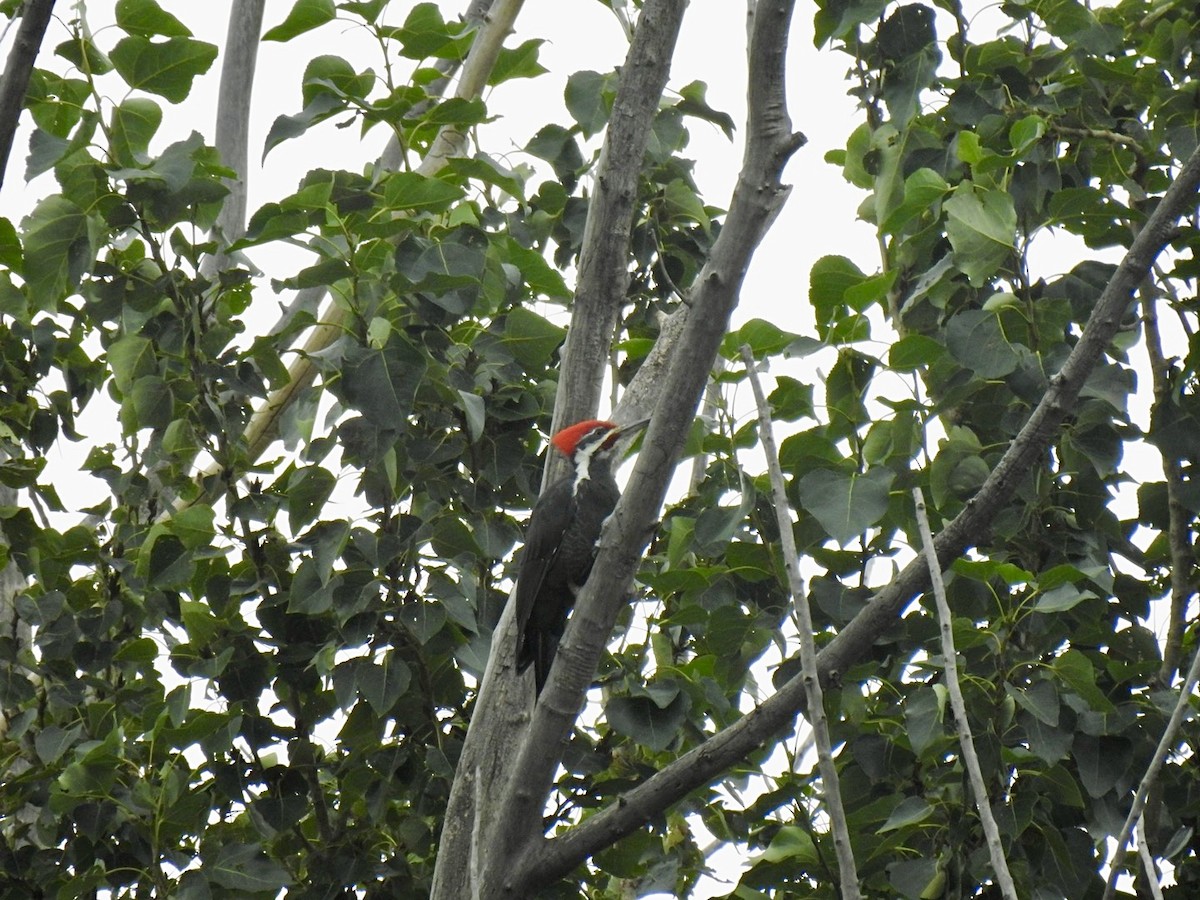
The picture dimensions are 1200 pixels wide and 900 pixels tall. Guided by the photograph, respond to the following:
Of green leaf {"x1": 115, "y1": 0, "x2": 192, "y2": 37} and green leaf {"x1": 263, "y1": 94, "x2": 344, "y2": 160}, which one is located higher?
green leaf {"x1": 115, "y1": 0, "x2": 192, "y2": 37}

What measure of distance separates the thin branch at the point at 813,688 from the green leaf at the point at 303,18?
1648 millimetres

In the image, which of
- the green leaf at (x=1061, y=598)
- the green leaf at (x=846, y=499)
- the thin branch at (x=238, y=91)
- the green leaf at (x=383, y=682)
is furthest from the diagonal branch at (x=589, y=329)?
the thin branch at (x=238, y=91)

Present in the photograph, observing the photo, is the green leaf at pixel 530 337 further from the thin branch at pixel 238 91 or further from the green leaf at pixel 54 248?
the thin branch at pixel 238 91

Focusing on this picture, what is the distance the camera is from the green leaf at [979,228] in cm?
283

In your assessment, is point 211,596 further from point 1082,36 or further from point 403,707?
point 1082,36

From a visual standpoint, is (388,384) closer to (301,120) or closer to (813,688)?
(301,120)

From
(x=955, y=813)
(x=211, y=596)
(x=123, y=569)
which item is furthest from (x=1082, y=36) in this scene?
(x=123, y=569)

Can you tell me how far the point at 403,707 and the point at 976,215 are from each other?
197 centimetres

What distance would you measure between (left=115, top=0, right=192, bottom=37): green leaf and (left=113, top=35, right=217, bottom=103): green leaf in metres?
0.03

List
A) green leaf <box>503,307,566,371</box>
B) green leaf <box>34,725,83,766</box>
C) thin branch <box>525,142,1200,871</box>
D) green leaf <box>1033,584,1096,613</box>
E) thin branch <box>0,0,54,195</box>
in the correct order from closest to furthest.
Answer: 1. thin branch <box>0,0,54,195</box>
2. thin branch <box>525,142,1200,871</box>
3. green leaf <box>1033,584,1096,613</box>
4. green leaf <box>503,307,566,371</box>
5. green leaf <box>34,725,83,766</box>

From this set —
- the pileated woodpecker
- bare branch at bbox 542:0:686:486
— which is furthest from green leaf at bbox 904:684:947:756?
bare branch at bbox 542:0:686:486

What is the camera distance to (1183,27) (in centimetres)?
352

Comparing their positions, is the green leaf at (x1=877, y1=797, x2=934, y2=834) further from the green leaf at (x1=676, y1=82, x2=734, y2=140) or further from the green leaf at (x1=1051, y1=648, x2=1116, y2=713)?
the green leaf at (x1=676, y1=82, x2=734, y2=140)

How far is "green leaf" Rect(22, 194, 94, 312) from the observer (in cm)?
301
